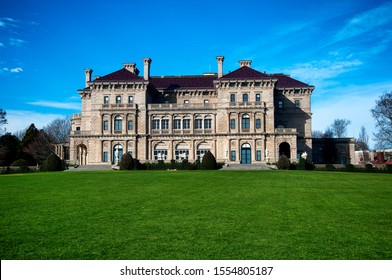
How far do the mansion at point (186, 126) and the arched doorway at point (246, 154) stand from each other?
6.3 inches

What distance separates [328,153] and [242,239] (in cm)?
6076

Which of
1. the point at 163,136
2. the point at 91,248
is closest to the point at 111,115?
the point at 163,136

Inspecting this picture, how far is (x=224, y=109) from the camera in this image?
196ft

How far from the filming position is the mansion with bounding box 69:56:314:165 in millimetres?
58469

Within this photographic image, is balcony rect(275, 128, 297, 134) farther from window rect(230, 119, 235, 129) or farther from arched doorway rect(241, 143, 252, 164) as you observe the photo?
window rect(230, 119, 235, 129)

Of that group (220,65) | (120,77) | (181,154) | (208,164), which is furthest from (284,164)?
(120,77)

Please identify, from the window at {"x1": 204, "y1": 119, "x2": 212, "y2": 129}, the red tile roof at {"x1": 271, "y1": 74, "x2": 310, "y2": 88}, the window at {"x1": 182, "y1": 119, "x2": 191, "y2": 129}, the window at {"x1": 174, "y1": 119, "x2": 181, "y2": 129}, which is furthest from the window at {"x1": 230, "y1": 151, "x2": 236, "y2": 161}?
the red tile roof at {"x1": 271, "y1": 74, "x2": 310, "y2": 88}

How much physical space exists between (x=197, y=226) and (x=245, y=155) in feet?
159

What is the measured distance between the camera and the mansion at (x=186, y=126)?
58469mm

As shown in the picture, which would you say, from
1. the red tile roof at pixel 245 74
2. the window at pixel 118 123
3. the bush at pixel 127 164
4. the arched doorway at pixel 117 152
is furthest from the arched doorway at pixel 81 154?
the red tile roof at pixel 245 74

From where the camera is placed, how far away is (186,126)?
61188 mm

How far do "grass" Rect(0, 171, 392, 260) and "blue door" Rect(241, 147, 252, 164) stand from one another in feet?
133
